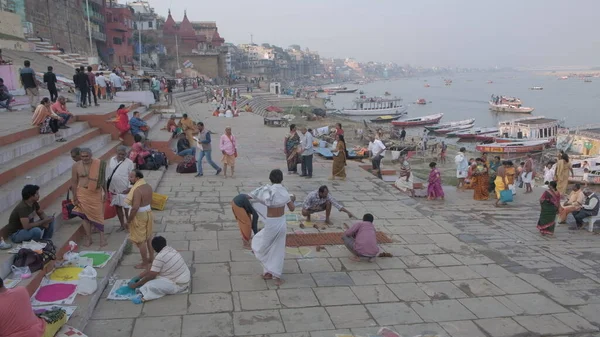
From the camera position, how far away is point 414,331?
452 centimetres

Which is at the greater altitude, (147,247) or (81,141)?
(81,141)

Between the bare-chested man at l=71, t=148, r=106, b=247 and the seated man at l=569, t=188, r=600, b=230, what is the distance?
8169 mm

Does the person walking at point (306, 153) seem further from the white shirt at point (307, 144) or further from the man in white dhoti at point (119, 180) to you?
the man in white dhoti at point (119, 180)

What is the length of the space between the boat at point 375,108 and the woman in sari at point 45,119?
43993mm

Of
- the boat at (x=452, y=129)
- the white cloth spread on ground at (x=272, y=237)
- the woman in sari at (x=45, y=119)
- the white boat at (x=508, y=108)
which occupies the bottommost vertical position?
the boat at (x=452, y=129)

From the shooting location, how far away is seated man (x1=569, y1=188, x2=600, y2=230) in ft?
27.5

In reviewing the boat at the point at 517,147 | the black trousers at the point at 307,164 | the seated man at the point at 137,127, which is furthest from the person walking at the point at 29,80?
the boat at the point at 517,147

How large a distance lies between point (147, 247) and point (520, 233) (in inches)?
247

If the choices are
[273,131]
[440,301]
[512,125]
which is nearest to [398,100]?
[512,125]

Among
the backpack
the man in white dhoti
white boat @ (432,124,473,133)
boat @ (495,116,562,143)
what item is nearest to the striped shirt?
the man in white dhoti

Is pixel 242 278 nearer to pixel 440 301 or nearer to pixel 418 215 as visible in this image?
pixel 440 301

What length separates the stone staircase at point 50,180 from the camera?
180 inches

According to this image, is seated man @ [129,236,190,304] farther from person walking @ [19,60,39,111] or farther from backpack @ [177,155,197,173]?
person walking @ [19,60,39,111]

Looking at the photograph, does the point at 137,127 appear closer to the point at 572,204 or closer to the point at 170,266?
the point at 170,266
